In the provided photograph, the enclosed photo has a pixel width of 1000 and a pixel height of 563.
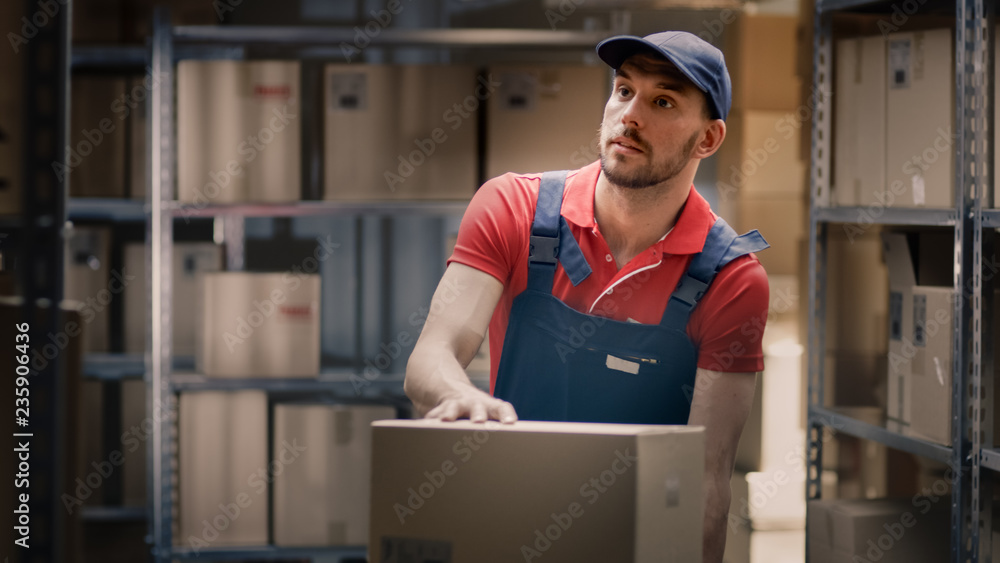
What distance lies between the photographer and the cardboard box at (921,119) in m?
2.22

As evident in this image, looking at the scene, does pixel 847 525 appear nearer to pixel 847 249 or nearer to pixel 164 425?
pixel 847 249

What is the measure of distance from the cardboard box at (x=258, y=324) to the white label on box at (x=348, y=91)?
533mm

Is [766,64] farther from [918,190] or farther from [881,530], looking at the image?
[881,530]

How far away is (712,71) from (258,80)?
1829mm

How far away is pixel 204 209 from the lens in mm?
2914

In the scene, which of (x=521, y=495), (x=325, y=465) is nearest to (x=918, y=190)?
(x=521, y=495)

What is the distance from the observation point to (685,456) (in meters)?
1.05

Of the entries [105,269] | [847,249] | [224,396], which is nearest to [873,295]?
[847,249]

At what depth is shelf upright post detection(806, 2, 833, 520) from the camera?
2.52 m

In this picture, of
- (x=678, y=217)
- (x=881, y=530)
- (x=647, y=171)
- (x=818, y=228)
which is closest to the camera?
(x=647, y=171)

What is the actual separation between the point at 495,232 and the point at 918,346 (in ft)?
4.09

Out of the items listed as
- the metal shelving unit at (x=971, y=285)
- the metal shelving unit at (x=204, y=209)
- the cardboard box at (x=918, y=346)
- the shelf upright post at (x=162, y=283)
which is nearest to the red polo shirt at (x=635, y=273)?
the metal shelving unit at (x=971, y=285)

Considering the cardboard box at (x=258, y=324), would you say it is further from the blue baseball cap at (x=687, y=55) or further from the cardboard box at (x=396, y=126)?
the blue baseball cap at (x=687, y=55)

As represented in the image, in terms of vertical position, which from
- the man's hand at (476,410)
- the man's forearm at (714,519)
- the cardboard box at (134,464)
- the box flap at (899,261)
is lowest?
the cardboard box at (134,464)
